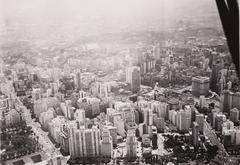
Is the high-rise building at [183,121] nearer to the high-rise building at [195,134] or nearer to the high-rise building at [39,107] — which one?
the high-rise building at [195,134]

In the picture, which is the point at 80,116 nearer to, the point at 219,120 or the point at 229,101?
the point at 219,120

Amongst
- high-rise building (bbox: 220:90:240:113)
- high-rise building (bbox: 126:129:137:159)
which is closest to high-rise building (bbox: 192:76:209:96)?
high-rise building (bbox: 220:90:240:113)

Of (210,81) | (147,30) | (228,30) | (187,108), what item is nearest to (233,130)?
(187,108)

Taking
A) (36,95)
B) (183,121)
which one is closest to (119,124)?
(183,121)

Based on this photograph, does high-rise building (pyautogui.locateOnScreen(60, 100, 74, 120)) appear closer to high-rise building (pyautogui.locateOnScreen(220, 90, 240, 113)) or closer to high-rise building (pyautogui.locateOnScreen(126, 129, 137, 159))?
high-rise building (pyautogui.locateOnScreen(126, 129, 137, 159))

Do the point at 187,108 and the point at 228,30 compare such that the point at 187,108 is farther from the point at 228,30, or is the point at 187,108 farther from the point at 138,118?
the point at 228,30
